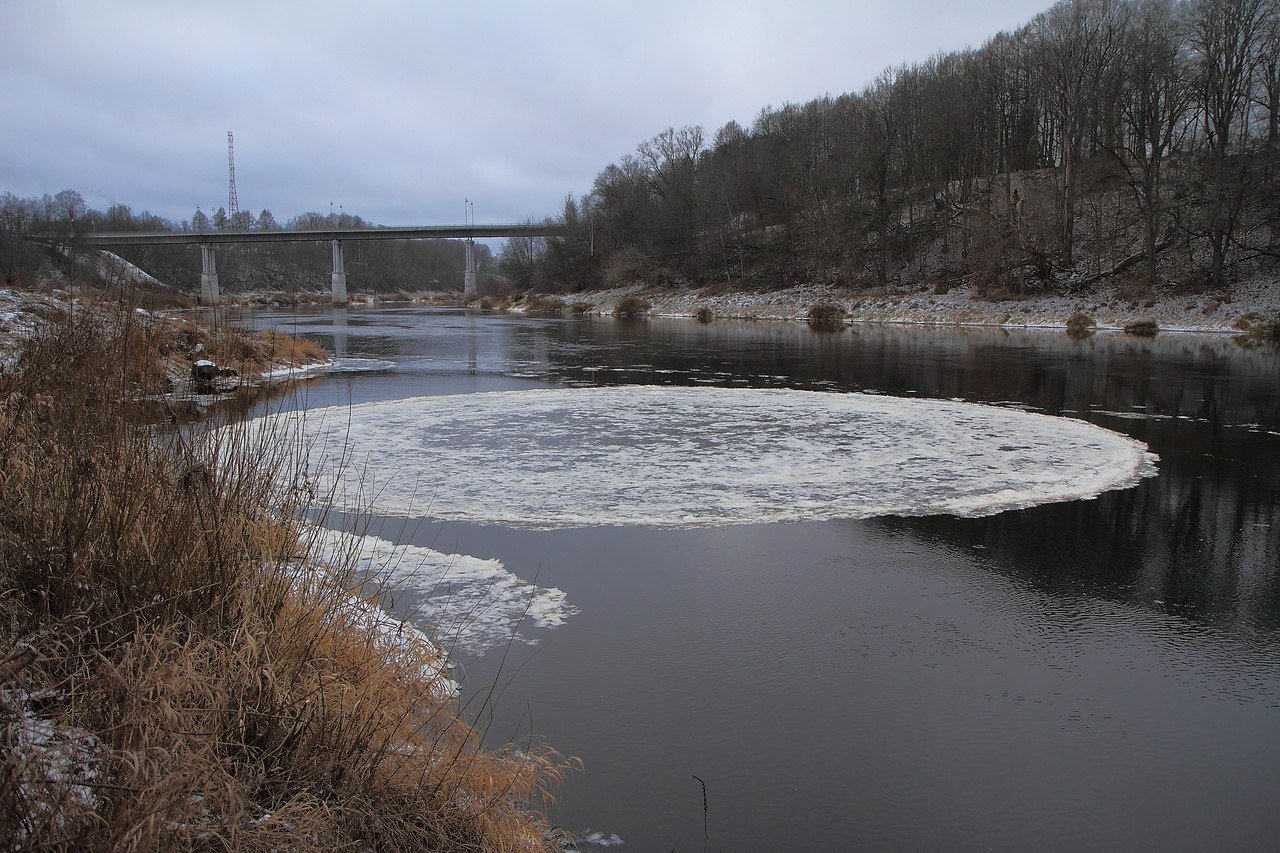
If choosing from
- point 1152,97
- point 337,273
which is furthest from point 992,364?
point 337,273

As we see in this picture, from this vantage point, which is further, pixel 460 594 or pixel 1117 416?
pixel 1117 416

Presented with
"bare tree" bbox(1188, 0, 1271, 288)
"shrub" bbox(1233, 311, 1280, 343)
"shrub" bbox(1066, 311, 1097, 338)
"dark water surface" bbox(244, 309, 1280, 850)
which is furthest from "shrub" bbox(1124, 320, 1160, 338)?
"dark water surface" bbox(244, 309, 1280, 850)

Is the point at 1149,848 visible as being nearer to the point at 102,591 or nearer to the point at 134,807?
the point at 134,807

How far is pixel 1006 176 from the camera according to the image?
5347cm

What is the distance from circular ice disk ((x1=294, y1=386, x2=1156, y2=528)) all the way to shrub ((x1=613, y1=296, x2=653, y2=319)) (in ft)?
154

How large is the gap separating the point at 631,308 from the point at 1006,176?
1045 inches

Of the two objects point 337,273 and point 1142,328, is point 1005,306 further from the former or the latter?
point 337,273

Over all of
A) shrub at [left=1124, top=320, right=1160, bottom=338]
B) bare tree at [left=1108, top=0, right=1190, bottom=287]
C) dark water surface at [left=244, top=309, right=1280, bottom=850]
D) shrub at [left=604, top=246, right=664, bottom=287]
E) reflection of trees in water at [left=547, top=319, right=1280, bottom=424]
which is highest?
bare tree at [left=1108, top=0, right=1190, bottom=287]

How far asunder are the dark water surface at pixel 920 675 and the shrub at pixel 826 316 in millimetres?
36711

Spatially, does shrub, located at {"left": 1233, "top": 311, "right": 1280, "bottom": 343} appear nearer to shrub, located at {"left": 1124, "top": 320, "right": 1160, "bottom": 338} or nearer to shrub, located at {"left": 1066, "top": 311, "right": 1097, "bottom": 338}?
shrub, located at {"left": 1124, "top": 320, "right": 1160, "bottom": 338}

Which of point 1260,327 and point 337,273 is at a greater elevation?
point 337,273

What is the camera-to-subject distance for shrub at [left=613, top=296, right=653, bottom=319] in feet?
204

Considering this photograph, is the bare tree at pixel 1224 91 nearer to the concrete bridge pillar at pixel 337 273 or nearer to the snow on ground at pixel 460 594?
the snow on ground at pixel 460 594

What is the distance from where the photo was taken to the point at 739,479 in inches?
384
